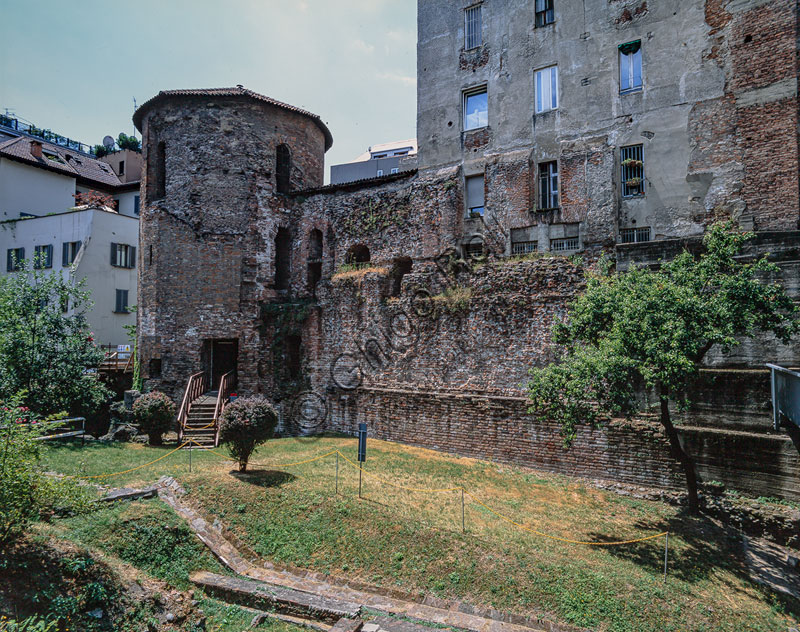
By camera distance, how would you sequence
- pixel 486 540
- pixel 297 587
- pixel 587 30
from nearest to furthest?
pixel 297 587
pixel 486 540
pixel 587 30

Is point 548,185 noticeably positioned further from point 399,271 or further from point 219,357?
point 219,357

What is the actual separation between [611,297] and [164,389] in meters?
18.5

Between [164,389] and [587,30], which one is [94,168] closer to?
[164,389]

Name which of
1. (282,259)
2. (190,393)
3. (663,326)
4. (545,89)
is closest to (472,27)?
(545,89)

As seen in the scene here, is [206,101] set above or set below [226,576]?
above

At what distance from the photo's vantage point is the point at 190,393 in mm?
20203

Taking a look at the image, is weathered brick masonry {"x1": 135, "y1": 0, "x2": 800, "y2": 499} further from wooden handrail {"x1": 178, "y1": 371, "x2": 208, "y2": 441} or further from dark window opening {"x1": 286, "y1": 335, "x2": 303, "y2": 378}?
wooden handrail {"x1": 178, "y1": 371, "x2": 208, "y2": 441}

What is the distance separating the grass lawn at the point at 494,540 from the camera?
8.50 meters

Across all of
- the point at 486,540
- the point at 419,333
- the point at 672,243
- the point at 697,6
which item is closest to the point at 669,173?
the point at 672,243

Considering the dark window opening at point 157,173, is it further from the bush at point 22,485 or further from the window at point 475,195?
the bush at point 22,485

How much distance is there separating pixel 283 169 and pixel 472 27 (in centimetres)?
1049

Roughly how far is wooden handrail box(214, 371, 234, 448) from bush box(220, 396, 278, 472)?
564 cm

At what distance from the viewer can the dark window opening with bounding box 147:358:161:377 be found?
21759mm

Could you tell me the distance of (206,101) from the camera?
21969 millimetres
